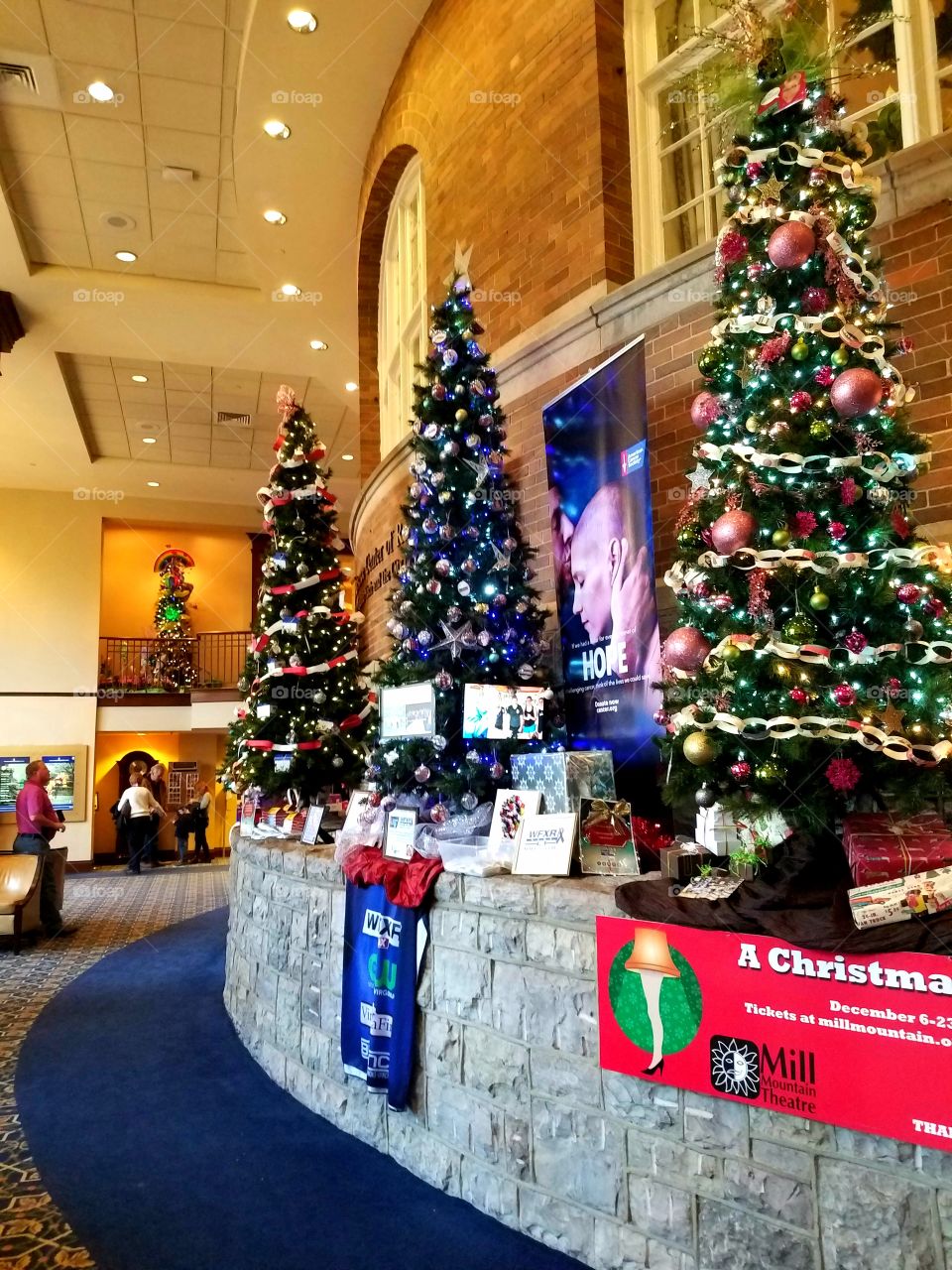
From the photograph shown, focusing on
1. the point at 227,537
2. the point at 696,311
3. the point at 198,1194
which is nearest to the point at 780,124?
the point at 696,311

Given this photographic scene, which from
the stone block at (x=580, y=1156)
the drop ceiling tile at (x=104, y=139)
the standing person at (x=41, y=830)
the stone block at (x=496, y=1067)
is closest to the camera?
the stone block at (x=580, y=1156)

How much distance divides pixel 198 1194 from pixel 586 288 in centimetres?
470

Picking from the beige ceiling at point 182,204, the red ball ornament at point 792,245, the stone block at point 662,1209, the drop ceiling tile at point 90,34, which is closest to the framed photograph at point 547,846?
the stone block at point 662,1209

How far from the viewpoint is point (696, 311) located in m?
4.38

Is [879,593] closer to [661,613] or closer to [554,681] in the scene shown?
[661,613]

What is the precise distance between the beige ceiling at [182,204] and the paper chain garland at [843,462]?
6150mm

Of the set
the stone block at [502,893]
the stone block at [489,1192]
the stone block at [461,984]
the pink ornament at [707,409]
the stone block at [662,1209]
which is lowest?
the stone block at [489,1192]

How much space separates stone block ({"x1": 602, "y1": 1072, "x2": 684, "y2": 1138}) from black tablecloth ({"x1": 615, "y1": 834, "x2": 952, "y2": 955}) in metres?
0.48

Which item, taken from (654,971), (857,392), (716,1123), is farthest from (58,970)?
(857,392)

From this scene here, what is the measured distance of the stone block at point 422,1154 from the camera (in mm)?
3168

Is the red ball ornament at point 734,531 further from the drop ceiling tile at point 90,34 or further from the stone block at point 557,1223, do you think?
the drop ceiling tile at point 90,34

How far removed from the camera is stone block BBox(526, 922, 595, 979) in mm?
2814

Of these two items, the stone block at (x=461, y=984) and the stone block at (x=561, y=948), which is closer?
the stone block at (x=561, y=948)

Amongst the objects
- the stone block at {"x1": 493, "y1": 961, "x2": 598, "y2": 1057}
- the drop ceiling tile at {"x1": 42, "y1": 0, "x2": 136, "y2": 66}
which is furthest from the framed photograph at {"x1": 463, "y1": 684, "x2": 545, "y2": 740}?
the drop ceiling tile at {"x1": 42, "y1": 0, "x2": 136, "y2": 66}
